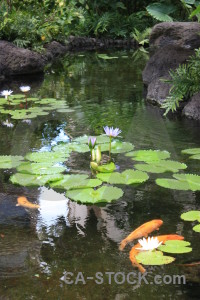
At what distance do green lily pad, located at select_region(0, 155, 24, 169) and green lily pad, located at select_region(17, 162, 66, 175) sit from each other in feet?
0.27

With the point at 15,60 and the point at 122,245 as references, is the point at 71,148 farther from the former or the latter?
the point at 15,60

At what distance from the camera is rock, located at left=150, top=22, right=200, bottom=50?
5957 millimetres

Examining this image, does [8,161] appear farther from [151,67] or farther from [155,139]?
[151,67]

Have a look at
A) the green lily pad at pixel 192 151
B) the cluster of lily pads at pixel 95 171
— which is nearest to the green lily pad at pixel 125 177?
the cluster of lily pads at pixel 95 171

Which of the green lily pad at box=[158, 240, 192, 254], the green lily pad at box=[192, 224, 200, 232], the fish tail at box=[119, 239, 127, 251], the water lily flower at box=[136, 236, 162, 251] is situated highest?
the water lily flower at box=[136, 236, 162, 251]

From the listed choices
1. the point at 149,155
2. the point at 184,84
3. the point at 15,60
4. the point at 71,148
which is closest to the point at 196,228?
the point at 149,155

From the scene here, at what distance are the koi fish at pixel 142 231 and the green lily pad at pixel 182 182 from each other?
43 centimetres

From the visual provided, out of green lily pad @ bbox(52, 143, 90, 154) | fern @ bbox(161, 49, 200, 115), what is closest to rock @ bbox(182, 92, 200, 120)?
fern @ bbox(161, 49, 200, 115)

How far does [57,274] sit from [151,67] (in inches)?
173

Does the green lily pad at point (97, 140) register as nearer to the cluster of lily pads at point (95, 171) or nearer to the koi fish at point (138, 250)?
the cluster of lily pads at point (95, 171)

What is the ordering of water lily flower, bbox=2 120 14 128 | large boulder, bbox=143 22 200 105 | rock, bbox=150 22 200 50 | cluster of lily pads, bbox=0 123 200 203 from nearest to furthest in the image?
cluster of lily pads, bbox=0 123 200 203 < water lily flower, bbox=2 120 14 128 < large boulder, bbox=143 22 200 105 < rock, bbox=150 22 200 50

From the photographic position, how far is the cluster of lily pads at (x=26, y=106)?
14.7ft

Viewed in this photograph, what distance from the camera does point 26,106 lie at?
193 inches

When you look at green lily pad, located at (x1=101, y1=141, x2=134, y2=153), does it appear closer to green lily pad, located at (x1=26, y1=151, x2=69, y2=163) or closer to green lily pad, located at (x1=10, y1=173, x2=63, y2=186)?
green lily pad, located at (x1=26, y1=151, x2=69, y2=163)
